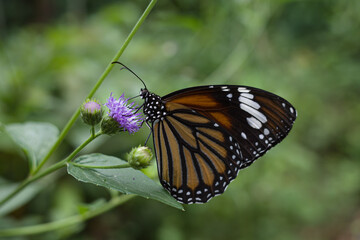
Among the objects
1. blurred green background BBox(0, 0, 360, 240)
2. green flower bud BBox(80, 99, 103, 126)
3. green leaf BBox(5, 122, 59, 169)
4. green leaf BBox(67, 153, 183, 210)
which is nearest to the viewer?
green leaf BBox(67, 153, 183, 210)

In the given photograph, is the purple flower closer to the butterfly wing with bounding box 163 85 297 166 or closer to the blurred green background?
the butterfly wing with bounding box 163 85 297 166

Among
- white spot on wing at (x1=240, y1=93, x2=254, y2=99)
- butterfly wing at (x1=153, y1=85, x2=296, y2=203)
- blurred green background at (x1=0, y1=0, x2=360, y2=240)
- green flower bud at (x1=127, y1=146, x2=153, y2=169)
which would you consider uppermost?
blurred green background at (x1=0, y1=0, x2=360, y2=240)

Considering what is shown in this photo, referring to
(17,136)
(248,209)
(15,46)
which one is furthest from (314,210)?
(15,46)

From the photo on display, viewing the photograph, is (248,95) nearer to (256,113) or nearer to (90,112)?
(256,113)

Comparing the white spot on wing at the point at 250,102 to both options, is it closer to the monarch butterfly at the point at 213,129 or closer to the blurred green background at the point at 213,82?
the monarch butterfly at the point at 213,129

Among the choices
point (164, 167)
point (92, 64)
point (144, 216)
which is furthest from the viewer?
point (92, 64)

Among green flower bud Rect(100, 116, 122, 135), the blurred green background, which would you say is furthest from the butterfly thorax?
the blurred green background

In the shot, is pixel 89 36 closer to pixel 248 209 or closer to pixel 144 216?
pixel 144 216
